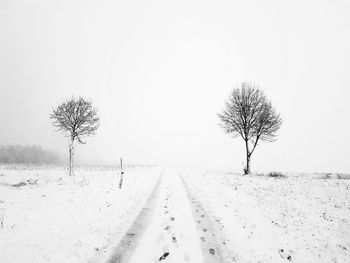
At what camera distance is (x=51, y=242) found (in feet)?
25.1

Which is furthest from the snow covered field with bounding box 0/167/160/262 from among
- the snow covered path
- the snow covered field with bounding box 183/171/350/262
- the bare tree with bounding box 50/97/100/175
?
the bare tree with bounding box 50/97/100/175

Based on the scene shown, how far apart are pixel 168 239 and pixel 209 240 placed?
158 centimetres

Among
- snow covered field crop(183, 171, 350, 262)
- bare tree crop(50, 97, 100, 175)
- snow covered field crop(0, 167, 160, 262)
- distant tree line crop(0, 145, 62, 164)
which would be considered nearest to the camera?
snow covered field crop(0, 167, 160, 262)

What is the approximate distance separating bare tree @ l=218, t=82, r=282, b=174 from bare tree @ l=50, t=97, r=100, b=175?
20527 millimetres

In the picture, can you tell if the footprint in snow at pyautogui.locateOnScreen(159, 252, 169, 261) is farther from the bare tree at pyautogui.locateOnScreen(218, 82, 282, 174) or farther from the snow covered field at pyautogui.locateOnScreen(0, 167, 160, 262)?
the bare tree at pyautogui.locateOnScreen(218, 82, 282, 174)

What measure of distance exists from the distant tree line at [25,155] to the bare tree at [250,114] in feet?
212

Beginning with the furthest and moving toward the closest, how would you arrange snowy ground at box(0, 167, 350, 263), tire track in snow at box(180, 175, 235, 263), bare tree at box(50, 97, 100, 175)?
1. bare tree at box(50, 97, 100, 175)
2. snowy ground at box(0, 167, 350, 263)
3. tire track in snow at box(180, 175, 235, 263)

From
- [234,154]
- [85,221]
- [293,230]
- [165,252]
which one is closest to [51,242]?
[85,221]

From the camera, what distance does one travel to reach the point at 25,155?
243ft

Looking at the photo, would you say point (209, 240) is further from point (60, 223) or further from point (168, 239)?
point (60, 223)

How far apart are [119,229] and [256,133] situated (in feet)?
92.6

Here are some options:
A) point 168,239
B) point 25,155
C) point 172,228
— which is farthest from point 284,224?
point 25,155

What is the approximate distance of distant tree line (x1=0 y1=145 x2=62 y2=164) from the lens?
70.4 m

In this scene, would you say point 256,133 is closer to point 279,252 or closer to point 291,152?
point 279,252
